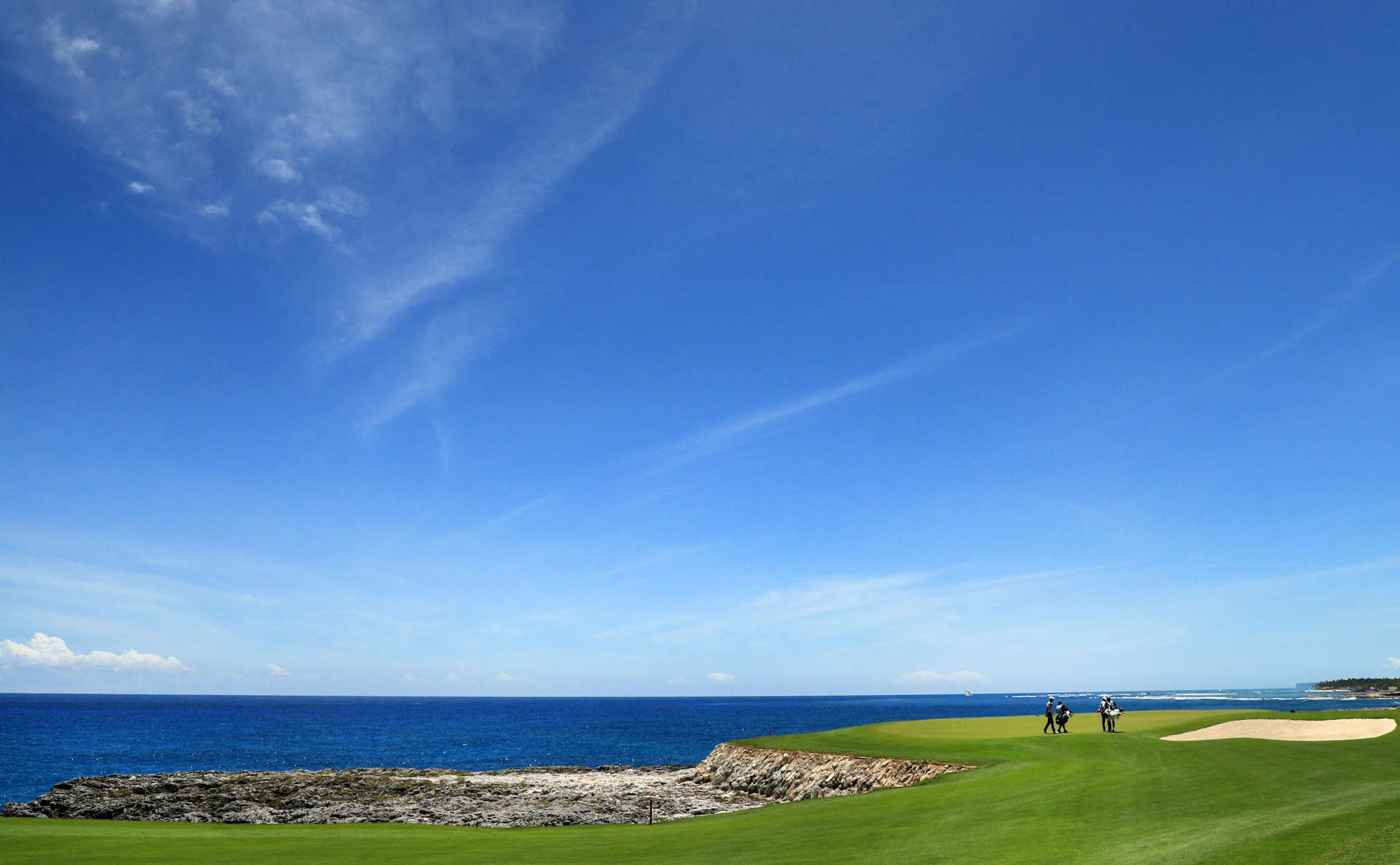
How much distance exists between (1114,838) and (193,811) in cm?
3643

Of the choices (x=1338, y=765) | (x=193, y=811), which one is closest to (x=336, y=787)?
(x=193, y=811)

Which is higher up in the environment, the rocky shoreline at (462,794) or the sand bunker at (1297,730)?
the sand bunker at (1297,730)

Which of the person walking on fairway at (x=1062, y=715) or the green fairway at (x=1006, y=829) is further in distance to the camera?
the person walking on fairway at (x=1062, y=715)

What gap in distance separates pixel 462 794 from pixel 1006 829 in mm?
31009

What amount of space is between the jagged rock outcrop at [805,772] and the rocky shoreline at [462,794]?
0.05 meters

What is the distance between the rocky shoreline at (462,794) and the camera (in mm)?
32531

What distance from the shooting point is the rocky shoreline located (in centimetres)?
3253

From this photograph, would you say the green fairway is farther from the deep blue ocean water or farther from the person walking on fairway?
the deep blue ocean water

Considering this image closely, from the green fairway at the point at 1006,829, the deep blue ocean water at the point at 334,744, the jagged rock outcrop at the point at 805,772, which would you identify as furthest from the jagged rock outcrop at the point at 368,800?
the deep blue ocean water at the point at 334,744

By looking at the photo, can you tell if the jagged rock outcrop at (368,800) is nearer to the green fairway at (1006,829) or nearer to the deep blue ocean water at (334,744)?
the green fairway at (1006,829)

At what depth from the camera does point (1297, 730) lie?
1378 inches

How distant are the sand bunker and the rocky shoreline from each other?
1539 centimetres

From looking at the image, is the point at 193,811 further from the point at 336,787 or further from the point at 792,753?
the point at 792,753

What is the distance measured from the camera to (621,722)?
14975 cm
